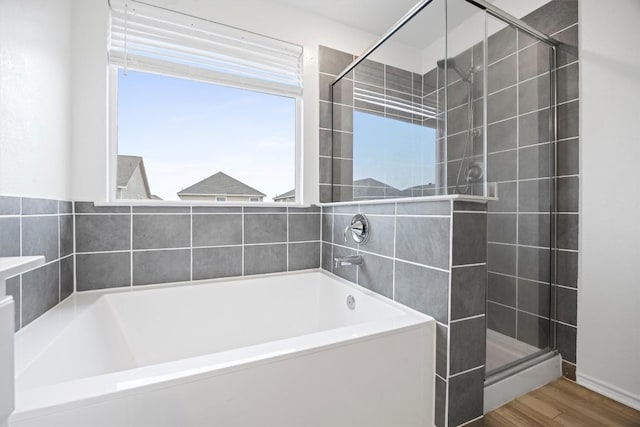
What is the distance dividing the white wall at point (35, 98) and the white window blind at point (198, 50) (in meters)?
0.26

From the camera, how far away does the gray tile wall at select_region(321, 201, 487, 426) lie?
1118 mm

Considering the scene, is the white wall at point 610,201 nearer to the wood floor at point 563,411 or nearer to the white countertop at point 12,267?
the wood floor at point 563,411

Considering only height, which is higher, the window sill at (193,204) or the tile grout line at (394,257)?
the window sill at (193,204)

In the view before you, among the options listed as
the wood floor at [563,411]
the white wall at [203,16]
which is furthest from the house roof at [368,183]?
the wood floor at [563,411]

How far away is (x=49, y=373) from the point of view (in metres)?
0.87

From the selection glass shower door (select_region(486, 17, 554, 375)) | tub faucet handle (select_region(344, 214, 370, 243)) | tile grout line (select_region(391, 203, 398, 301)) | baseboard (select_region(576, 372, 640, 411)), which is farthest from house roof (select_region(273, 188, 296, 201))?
baseboard (select_region(576, 372, 640, 411))

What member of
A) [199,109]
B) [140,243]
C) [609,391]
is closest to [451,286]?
[609,391]

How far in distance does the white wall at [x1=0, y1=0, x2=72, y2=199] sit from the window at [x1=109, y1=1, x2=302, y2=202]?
0.25m

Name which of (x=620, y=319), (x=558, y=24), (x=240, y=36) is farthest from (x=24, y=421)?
(x=558, y=24)

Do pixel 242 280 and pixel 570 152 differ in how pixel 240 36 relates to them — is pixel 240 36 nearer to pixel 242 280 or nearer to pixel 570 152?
pixel 242 280

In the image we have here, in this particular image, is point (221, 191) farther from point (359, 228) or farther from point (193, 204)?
point (359, 228)

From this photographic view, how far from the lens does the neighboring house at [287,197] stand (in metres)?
2.04

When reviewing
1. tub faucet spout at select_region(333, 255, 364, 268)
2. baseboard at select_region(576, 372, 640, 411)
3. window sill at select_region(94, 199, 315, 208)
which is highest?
window sill at select_region(94, 199, 315, 208)

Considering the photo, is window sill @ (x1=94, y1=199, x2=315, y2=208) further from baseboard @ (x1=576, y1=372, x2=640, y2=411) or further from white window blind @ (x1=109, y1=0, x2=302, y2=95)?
baseboard @ (x1=576, y1=372, x2=640, y2=411)
